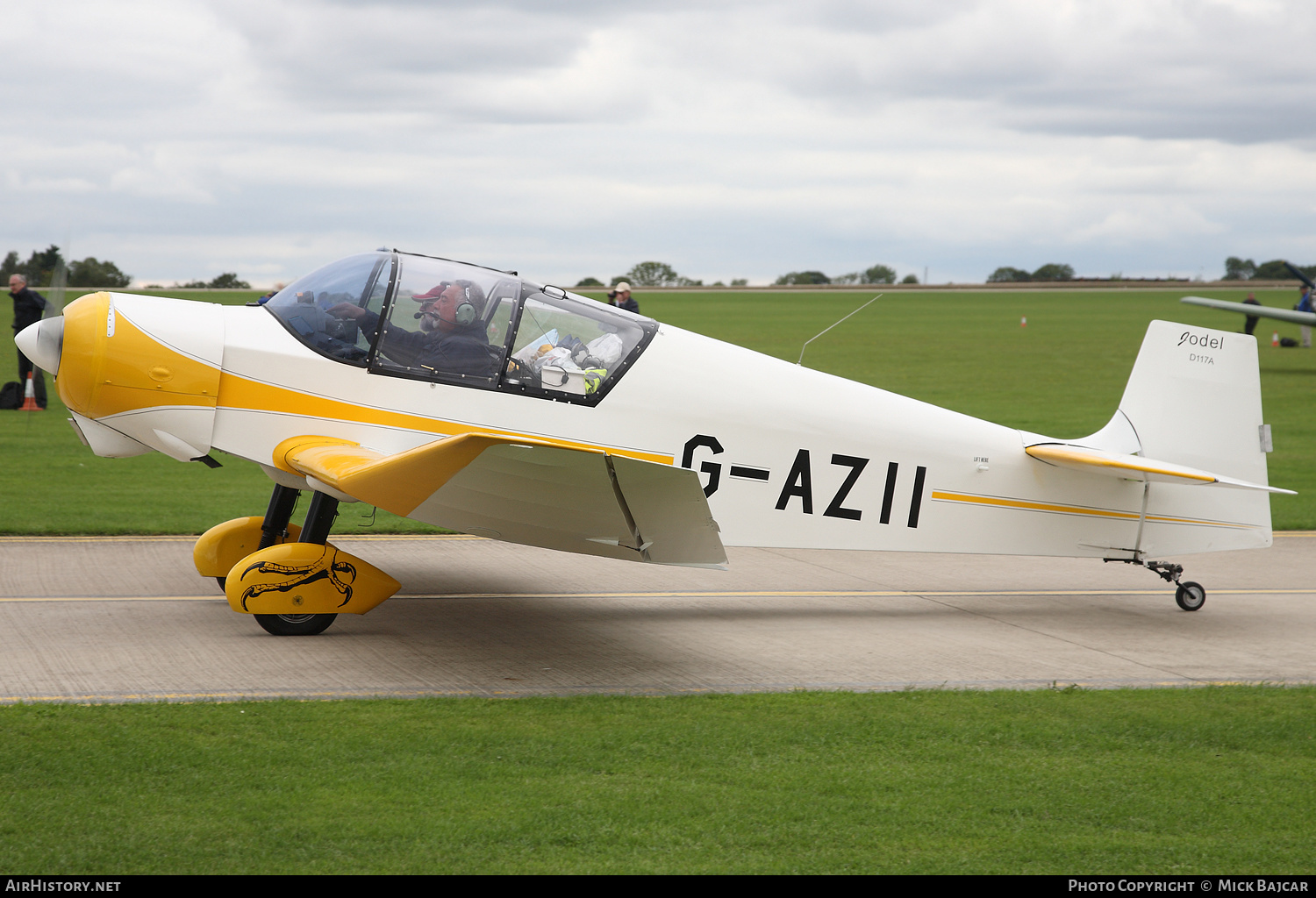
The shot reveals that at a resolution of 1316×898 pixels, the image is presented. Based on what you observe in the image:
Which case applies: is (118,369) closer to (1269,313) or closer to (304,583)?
(304,583)

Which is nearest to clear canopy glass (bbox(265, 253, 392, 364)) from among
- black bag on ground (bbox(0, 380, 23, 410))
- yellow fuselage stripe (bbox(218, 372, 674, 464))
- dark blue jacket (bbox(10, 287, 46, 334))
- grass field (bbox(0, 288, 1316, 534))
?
yellow fuselage stripe (bbox(218, 372, 674, 464))

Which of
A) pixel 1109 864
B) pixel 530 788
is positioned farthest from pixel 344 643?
pixel 1109 864

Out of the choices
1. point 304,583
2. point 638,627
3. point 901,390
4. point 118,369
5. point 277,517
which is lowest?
point 638,627

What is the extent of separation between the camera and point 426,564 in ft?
33.4

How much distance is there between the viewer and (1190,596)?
30.2 ft

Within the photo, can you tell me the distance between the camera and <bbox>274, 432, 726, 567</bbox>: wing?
6.16 m

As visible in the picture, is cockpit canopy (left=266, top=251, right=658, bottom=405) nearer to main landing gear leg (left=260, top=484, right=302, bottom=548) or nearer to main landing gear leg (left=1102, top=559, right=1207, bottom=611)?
main landing gear leg (left=260, top=484, right=302, bottom=548)

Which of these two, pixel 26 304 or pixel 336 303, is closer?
pixel 336 303

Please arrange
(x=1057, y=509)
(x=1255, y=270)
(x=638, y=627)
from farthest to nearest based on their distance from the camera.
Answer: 1. (x=1255, y=270)
2. (x=1057, y=509)
3. (x=638, y=627)

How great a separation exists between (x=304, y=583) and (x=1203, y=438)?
22.6 feet

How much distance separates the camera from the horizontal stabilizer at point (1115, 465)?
27.3 feet

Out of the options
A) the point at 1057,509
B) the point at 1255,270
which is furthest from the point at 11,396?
the point at 1255,270

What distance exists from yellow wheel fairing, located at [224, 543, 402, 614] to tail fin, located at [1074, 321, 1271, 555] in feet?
18.7

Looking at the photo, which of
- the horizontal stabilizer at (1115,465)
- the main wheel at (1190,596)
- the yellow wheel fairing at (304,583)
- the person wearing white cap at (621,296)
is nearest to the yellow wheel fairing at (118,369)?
the yellow wheel fairing at (304,583)
